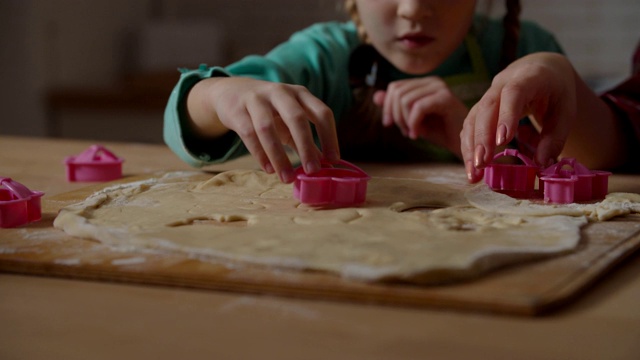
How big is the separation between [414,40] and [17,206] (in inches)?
30.1

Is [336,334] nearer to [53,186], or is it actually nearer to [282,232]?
[282,232]

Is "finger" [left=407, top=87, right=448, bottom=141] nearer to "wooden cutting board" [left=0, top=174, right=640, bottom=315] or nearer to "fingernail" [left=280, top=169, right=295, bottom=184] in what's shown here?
"fingernail" [left=280, top=169, right=295, bottom=184]

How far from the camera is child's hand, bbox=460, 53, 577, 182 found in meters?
0.84

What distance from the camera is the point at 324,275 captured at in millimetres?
523

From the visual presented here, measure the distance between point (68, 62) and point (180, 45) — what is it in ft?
1.72

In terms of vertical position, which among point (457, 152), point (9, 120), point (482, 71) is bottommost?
point (9, 120)

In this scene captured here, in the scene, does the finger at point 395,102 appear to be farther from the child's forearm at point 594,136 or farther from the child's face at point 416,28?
the child's forearm at point 594,136

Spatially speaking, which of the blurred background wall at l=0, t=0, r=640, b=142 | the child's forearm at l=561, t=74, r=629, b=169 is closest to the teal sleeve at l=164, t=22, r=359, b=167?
the child's forearm at l=561, t=74, r=629, b=169

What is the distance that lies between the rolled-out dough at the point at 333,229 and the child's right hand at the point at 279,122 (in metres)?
0.05

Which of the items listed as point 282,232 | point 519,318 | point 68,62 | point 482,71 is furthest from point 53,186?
point 68,62

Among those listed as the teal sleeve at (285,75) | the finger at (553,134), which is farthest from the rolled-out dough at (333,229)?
the teal sleeve at (285,75)

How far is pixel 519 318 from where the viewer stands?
47 cm

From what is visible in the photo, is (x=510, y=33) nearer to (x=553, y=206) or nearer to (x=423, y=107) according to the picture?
(x=423, y=107)

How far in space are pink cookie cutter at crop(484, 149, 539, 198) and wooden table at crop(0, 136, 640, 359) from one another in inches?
12.8
